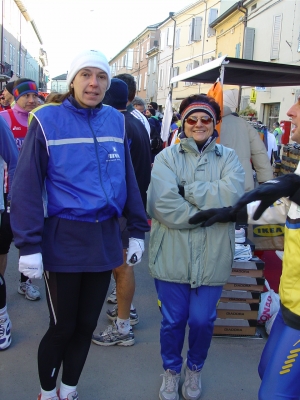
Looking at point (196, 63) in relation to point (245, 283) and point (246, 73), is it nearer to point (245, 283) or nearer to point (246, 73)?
point (246, 73)

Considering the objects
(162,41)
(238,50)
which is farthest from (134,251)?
(162,41)

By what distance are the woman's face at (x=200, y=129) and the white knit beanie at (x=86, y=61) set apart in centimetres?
74

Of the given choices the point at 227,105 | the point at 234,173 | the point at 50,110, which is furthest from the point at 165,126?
the point at 50,110

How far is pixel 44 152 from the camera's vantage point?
6.91 ft

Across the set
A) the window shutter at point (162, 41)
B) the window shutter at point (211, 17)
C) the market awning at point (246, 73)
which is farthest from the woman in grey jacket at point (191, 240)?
the window shutter at point (162, 41)

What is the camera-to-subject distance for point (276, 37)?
20.1 meters

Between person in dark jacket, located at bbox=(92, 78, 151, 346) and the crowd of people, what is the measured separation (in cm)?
52

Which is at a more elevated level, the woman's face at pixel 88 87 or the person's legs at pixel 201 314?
the woman's face at pixel 88 87

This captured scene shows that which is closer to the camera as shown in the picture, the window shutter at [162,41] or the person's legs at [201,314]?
the person's legs at [201,314]

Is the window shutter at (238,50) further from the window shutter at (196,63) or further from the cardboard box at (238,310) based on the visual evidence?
the cardboard box at (238,310)

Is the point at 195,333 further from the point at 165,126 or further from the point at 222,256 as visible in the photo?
the point at 165,126

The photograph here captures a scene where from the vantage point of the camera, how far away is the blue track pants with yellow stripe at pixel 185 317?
2.65 metres

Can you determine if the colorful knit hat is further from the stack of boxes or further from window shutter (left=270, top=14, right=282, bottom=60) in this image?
window shutter (left=270, top=14, right=282, bottom=60)

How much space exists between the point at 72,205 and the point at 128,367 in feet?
5.09
